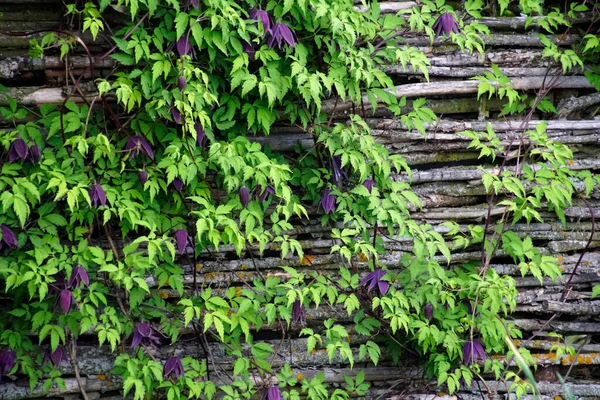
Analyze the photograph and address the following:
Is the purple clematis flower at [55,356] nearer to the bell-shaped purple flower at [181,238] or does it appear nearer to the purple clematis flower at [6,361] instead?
the purple clematis flower at [6,361]

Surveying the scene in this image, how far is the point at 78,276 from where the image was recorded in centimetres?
312

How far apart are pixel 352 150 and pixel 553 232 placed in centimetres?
133

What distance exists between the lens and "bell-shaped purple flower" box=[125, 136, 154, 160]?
3.23 meters

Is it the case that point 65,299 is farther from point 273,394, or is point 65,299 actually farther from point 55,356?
point 273,394

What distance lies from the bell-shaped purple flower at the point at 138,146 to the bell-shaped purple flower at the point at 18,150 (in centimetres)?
45

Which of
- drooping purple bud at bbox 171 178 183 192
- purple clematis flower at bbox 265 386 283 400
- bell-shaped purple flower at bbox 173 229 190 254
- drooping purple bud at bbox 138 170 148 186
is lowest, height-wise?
purple clematis flower at bbox 265 386 283 400

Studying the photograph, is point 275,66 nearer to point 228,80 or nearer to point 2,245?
point 228,80

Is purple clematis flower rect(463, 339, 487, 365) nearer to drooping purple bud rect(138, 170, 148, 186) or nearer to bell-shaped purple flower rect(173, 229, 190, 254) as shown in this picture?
bell-shaped purple flower rect(173, 229, 190, 254)

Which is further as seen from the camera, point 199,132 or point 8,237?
point 199,132

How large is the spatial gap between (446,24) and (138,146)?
5.29ft

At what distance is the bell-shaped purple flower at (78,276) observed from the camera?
10.2 ft

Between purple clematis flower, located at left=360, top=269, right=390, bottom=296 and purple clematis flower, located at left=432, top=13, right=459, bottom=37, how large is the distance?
48.0 inches

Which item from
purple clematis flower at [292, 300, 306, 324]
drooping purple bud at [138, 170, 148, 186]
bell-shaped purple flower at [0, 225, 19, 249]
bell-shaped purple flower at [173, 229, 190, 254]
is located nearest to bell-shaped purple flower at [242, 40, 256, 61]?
drooping purple bud at [138, 170, 148, 186]

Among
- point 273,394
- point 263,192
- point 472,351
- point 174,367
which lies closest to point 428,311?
point 472,351
